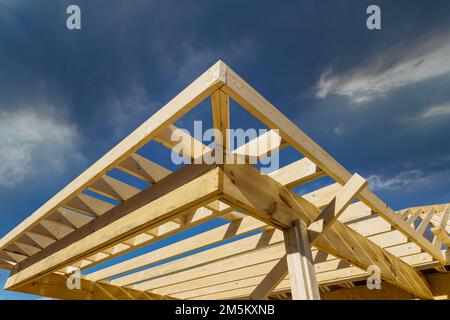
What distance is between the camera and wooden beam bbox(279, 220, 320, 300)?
2100 millimetres

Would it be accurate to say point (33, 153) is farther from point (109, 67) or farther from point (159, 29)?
point (159, 29)

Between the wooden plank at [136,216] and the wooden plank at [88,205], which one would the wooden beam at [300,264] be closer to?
the wooden plank at [136,216]

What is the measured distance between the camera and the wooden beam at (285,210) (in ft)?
6.73

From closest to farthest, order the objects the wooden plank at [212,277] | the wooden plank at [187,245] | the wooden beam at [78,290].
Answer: the wooden plank at [187,245], the wooden beam at [78,290], the wooden plank at [212,277]

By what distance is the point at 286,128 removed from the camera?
6.58ft

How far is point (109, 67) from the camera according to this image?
566 cm

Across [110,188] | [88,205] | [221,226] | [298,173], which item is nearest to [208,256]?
[221,226]

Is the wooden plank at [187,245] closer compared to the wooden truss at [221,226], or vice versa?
the wooden truss at [221,226]

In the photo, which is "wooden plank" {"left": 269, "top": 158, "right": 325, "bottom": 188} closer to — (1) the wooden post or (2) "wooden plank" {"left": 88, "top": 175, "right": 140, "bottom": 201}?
(1) the wooden post

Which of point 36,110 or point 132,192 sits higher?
point 36,110

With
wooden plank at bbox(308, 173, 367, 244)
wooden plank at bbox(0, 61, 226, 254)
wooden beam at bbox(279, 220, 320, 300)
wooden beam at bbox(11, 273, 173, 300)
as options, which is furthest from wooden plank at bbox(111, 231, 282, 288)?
wooden plank at bbox(0, 61, 226, 254)

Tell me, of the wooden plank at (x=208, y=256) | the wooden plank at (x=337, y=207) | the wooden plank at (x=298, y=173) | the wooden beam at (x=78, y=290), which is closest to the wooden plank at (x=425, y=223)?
the wooden plank at (x=208, y=256)
